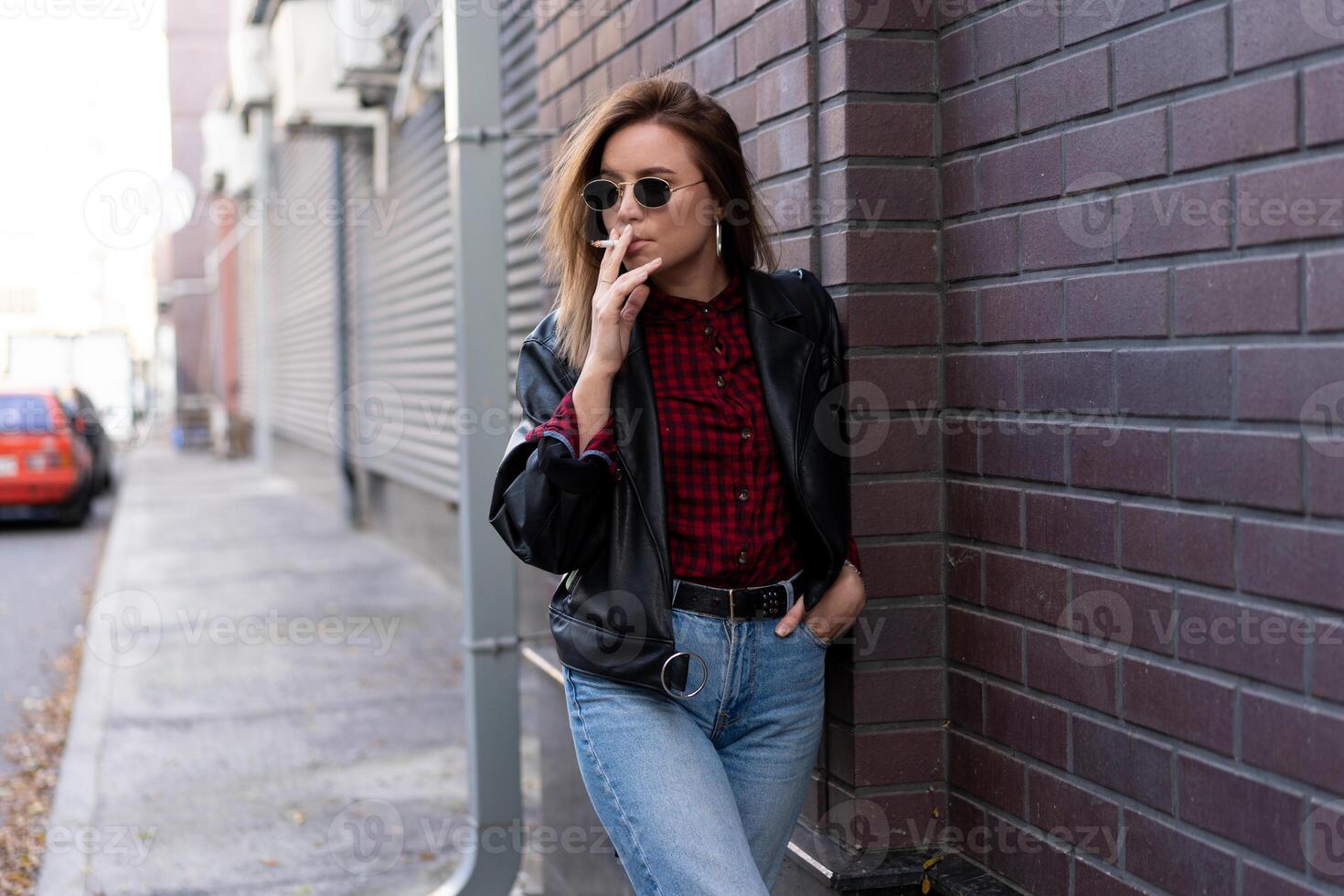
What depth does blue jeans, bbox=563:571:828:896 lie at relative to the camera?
2205 mm

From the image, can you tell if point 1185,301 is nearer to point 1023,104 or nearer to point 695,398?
point 1023,104

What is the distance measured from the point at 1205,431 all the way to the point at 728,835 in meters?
1.00

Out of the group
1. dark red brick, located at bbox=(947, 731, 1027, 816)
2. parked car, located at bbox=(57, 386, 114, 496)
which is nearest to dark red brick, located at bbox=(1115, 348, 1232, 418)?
dark red brick, located at bbox=(947, 731, 1027, 816)

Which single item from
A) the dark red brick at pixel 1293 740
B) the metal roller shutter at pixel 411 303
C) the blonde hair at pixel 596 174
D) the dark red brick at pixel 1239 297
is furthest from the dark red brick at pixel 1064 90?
the metal roller shutter at pixel 411 303

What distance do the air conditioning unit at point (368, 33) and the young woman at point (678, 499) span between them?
29.6ft

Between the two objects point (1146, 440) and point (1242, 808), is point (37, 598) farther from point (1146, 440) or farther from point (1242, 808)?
point (1242, 808)

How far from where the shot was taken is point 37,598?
1079 cm

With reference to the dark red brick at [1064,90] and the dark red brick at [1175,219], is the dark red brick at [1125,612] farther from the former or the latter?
the dark red brick at [1064,90]

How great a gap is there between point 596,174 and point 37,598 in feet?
32.4

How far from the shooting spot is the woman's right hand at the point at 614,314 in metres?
2.22

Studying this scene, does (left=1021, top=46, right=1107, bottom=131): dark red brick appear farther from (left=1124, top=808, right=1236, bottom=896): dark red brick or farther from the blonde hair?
(left=1124, top=808, right=1236, bottom=896): dark red brick

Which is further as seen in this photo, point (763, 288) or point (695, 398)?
point (763, 288)

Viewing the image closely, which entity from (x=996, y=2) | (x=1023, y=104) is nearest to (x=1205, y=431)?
(x=1023, y=104)

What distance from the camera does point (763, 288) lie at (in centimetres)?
252
